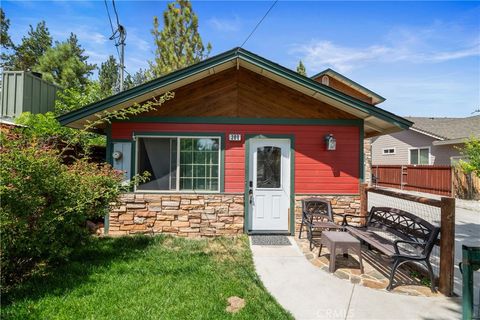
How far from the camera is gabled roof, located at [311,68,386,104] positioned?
12.1m

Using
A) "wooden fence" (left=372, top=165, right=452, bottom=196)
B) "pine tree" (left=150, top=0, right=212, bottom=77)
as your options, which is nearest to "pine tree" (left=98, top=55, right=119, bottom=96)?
"pine tree" (left=150, top=0, right=212, bottom=77)

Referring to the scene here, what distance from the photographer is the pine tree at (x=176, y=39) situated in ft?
42.8

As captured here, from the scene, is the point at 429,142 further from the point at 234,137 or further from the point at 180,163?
the point at 180,163

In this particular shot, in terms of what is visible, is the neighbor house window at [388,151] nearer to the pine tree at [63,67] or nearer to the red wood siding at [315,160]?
the red wood siding at [315,160]

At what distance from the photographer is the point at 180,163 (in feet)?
19.2

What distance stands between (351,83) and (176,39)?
9.21 meters

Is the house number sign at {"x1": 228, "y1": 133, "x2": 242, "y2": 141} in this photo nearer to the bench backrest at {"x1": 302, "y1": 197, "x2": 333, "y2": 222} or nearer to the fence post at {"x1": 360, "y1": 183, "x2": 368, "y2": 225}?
the bench backrest at {"x1": 302, "y1": 197, "x2": 333, "y2": 222}

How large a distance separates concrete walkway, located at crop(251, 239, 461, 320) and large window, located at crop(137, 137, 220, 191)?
253 centimetres

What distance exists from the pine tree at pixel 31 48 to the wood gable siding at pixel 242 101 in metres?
18.7

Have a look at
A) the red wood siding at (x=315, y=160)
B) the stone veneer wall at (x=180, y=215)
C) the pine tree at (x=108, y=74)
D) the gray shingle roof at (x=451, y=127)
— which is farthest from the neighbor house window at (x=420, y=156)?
the pine tree at (x=108, y=74)

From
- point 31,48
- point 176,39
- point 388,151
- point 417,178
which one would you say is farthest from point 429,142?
point 31,48

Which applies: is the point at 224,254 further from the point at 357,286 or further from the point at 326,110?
the point at 326,110

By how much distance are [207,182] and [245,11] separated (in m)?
4.31

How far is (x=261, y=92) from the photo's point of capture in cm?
589
